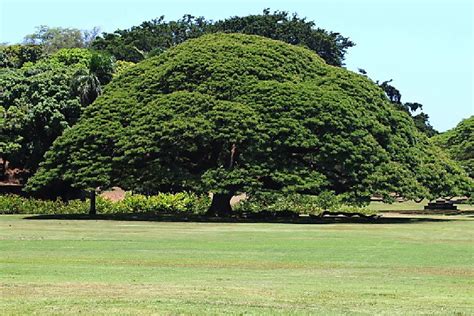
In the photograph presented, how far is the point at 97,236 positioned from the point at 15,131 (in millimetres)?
24396

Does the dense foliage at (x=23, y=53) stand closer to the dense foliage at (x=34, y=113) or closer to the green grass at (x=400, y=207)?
the dense foliage at (x=34, y=113)

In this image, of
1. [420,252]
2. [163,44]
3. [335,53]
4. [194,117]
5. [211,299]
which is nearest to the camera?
[211,299]

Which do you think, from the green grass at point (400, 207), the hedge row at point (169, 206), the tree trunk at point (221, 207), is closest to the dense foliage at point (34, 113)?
the hedge row at point (169, 206)

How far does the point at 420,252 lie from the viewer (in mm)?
23203

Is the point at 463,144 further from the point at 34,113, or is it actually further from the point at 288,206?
the point at 34,113

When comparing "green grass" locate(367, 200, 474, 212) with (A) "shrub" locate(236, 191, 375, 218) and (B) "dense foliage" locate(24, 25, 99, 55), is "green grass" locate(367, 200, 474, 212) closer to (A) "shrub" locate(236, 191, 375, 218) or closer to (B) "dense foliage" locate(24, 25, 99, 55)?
(A) "shrub" locate(236, 191, 375, 218)

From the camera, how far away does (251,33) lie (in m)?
106

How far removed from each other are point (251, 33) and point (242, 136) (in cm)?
6788

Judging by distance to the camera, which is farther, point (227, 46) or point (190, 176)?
point (227, 46)

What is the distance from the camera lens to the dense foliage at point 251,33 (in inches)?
4154

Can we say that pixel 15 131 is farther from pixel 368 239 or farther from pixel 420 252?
pixel 420 252

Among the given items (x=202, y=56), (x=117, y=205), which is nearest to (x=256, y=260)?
(x=202, y=56)

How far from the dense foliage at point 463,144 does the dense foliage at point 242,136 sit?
19.1 metres

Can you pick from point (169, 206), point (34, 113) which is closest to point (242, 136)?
point (169, 206)
